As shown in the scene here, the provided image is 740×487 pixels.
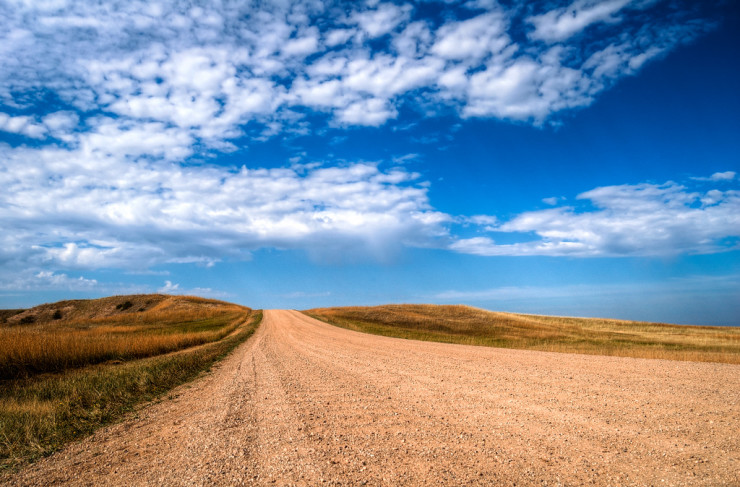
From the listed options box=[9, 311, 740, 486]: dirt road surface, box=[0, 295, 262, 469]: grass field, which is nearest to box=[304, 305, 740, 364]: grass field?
box=[9, 311, 740, 486]: dirt road surface

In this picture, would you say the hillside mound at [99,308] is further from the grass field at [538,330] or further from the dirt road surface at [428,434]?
the dirt road surface at [428,434]

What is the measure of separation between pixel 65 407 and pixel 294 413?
5.42m

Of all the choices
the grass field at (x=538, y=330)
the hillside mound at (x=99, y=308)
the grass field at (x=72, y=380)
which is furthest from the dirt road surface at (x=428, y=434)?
the hillside mound at (x=99, y=308)

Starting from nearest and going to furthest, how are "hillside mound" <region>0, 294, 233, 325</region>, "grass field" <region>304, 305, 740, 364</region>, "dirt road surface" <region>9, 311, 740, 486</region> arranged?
"dirt road surface" <region>9, 311, 740, 486</region>, "grass field" <region>304, 305, 740, 364</region>, "hillside mound" <region>0, 294, 233, 325</region>

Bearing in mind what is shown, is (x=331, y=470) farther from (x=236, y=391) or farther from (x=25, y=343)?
(x=25, y=343)

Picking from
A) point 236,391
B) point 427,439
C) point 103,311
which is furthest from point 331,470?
point 103,311

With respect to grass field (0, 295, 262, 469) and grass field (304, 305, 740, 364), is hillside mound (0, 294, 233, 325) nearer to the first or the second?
grass field (304, 305, 740, 364)

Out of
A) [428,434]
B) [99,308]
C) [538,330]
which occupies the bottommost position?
[99,308]

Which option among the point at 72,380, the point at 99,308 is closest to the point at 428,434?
the point at 72,380

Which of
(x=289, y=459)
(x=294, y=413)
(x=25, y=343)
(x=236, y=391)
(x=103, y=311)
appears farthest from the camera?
(x=103, y=311)

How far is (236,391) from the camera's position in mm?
10273

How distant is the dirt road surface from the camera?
199 inches

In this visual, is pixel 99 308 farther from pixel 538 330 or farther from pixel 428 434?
pixel 428 434

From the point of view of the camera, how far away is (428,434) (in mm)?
6488
